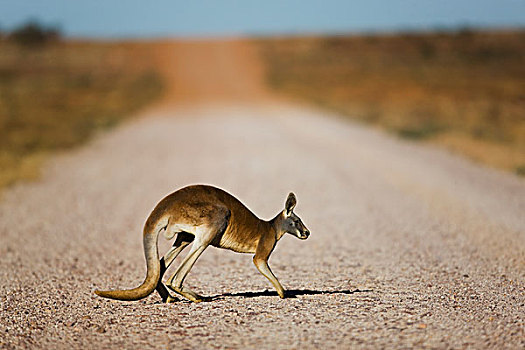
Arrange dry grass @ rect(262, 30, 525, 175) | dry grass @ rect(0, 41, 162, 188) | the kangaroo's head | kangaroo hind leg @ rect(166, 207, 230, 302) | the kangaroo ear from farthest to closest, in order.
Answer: dry grass @ rect(262, 30, 525, 175)
dry grass @ rect(0, 41, 162, 188)
the kangaroo's head
the kangaroo ear
kangaroo hind leg @ rect(166, 207, 230, 302)

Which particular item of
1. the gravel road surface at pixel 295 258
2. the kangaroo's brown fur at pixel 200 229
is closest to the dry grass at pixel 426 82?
the gravel road surface at pixel 295 258

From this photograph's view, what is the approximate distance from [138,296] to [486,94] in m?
32.6

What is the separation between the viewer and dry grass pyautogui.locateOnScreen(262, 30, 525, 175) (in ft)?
64.7

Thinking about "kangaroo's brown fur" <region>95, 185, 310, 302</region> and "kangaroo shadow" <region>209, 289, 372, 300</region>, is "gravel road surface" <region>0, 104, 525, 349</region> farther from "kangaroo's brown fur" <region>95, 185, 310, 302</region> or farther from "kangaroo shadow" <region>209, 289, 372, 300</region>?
"kangaroo's brown fur" <region>95, 185, 310, 302</region>

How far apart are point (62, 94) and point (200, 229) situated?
30963mm

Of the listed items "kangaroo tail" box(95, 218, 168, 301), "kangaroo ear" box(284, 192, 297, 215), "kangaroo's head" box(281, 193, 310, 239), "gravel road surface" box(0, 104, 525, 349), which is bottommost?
"gravel road surface" box(0, 104, 525, 349)

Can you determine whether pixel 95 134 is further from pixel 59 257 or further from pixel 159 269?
pixel 159 269

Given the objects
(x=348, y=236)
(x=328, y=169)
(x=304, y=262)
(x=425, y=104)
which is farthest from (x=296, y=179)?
(x=425, y=104)

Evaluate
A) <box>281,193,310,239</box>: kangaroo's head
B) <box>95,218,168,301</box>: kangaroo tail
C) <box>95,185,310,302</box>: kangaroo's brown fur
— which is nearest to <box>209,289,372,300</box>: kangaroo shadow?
<box>95,185,310,302</box>: kangaroo's brown fur

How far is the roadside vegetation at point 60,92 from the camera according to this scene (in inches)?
636

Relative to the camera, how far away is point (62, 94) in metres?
33.3

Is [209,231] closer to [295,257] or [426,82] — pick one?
[295,257]

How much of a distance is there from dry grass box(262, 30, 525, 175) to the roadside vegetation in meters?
9.61

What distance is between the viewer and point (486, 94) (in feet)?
112
